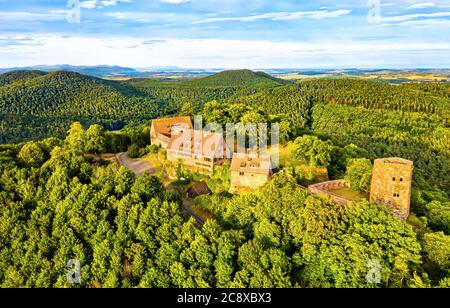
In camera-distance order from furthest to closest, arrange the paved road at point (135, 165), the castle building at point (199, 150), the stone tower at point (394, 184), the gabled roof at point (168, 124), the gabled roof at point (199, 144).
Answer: the gabled roof at point (168, 124), the paved road at point (135, 165), the gabled roof at point (199, 144), the castle building at point (199, 150), the stone tower at point (394, 184)

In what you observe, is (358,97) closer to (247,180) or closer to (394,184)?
(247,180)

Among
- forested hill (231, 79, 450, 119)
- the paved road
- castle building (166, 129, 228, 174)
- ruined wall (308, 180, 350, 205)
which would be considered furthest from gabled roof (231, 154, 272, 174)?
forested hill (231, 79, 450, 119)

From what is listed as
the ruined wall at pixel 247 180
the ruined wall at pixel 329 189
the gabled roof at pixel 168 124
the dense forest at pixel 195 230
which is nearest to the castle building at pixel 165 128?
the gabled roof at pixel 168 124

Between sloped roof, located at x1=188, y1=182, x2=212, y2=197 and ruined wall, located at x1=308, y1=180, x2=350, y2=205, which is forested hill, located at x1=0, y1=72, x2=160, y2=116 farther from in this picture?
ruined wall, located at x1=308, y1=180, x2=350, y2=205

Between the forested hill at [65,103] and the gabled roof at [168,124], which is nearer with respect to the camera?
the gabled roof at [168,124]

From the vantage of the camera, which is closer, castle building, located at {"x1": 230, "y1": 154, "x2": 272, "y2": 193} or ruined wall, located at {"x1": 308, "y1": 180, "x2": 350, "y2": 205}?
ruined wall, located at {"x1": 308, "y1": 180, "x2": 350, "y2": 205}

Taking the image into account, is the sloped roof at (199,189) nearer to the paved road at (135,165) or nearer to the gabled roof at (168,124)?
the paved road at (135,165)
